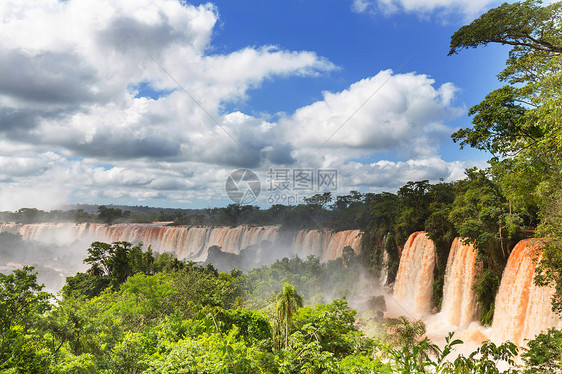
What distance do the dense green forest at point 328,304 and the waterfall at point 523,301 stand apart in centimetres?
78

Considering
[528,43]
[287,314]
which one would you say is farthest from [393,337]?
[528,43]

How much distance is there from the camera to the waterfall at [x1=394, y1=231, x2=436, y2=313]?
21.4 meters

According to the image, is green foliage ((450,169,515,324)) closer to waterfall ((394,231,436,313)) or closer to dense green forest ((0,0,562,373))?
dense green forest ((0,0,562,373))

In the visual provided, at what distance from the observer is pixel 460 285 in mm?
18312

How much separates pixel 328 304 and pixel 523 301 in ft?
28.9

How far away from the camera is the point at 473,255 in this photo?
1778 centimetres

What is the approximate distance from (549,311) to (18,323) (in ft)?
54.1

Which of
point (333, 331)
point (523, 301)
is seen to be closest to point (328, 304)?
point (333, 331)

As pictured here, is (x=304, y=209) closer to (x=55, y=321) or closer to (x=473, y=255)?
(x=473, y=255)

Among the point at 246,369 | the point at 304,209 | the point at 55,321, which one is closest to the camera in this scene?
the point at 246,369

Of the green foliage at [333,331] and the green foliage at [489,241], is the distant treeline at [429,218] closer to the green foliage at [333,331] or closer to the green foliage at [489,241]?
the green foliage at [489,241]

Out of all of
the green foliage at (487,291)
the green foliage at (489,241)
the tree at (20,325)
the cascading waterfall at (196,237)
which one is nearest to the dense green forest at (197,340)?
the tree at (20,325)

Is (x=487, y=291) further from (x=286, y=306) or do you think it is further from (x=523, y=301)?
(x=286, y=306)

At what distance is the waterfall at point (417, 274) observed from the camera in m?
21.4
